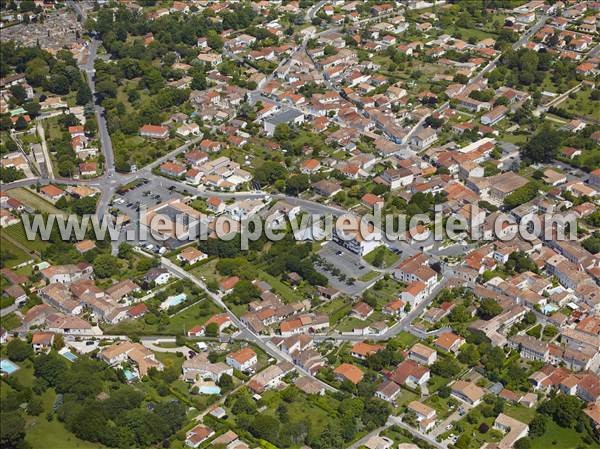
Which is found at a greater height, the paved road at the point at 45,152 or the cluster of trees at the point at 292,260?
the paved road at the point at 45,152

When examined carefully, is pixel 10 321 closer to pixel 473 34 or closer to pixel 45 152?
pixel 45 152

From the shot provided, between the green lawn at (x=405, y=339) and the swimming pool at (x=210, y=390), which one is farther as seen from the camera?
the green lawn at (x=405, y=339)

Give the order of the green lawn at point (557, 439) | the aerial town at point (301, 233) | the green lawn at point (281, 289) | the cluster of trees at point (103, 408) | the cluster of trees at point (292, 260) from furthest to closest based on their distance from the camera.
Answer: the cluster of trees at point (292, 260)
the green lawn at point (281, 289)
the aerial town at point (301, 233)
the green lawn at point (557, 439)
the cluster of trees at point (103, 408)

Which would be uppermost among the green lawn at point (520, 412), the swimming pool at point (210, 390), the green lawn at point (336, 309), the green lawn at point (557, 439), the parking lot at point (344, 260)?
the swimming pool at point (210, 390)

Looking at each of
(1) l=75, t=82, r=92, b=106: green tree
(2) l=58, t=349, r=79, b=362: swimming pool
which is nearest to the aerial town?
(2) l=58, t=349, r=79, b=362: swimming pool

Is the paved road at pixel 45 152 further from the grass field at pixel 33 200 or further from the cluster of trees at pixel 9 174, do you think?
the grass field at pixel 33 200

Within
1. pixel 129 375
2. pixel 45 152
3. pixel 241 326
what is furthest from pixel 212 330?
pixel 45 152

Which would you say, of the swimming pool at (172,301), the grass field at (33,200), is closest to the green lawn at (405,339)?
the swimming pool at (172,301)

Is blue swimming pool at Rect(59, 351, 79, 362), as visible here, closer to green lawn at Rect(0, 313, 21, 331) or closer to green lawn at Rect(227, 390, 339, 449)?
green lawn at Rect(0, 313, 21, 331)
